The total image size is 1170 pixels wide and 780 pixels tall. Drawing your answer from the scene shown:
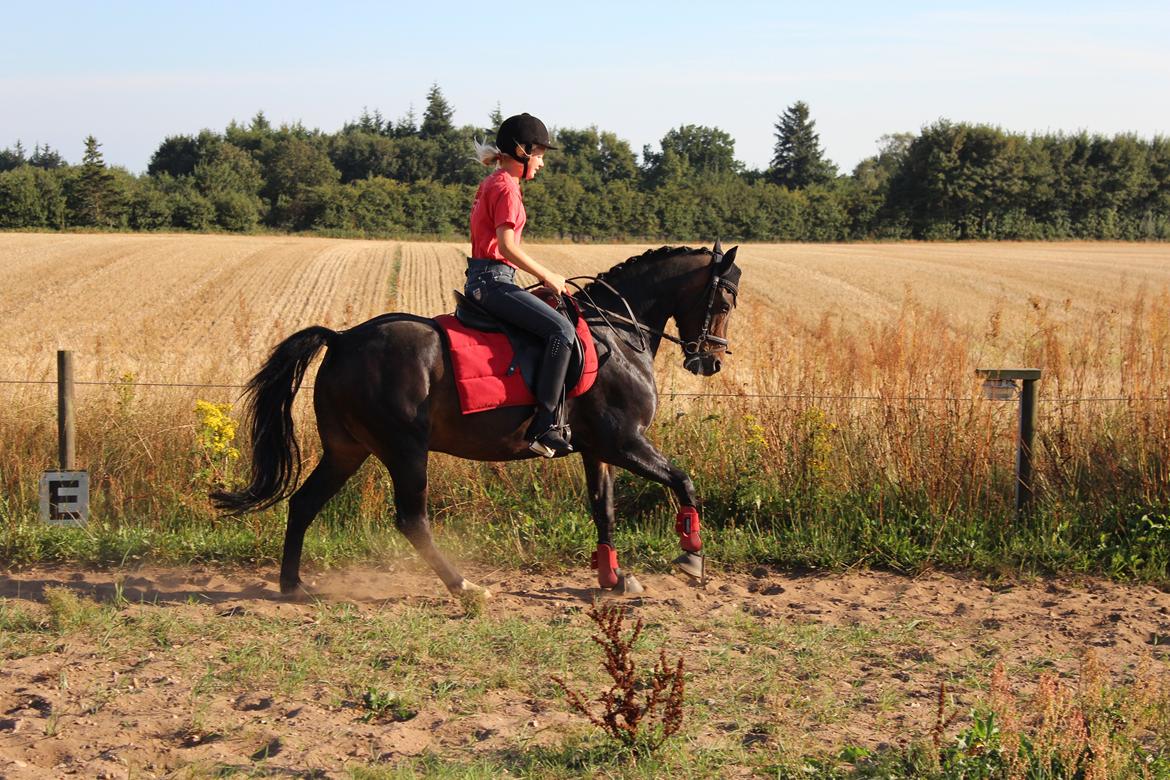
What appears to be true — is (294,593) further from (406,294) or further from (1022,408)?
(406,294)

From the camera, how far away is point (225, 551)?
738 centimetres

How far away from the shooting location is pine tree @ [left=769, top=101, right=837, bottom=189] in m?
97.9

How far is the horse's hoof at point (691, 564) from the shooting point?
680cm

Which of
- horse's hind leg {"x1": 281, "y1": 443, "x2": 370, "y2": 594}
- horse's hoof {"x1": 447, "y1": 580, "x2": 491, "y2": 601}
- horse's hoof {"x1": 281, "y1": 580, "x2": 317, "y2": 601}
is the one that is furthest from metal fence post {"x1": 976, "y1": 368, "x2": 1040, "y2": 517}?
horse's hoof {"x1": 281, "y1": 580, "x2": 317, "y2": 601}

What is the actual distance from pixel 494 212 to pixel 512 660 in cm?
255

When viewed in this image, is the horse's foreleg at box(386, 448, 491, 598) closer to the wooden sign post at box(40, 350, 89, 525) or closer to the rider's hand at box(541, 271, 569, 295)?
the rider's hand at box(541, 271, 569, 295)

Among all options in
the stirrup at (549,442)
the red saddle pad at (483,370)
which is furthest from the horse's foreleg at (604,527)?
the red saddle pad at (483,370)

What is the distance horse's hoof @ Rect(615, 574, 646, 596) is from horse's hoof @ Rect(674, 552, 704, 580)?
313 millimetres

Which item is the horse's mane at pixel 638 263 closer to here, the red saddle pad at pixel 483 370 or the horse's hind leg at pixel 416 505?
the red saddle pad at pixel 483 370

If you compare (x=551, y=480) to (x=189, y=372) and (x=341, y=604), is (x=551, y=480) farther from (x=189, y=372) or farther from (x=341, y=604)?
(x=189, y=372)

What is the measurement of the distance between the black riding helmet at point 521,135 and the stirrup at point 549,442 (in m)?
1.54

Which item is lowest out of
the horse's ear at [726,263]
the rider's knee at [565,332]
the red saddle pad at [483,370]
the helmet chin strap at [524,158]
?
the red saddle pad at [483,370]

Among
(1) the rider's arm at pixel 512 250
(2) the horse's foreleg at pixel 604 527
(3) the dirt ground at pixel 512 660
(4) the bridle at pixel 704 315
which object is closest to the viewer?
(3) the dirt ground at pixel 512 660

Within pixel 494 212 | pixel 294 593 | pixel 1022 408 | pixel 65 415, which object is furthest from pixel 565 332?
pixel 65 415
